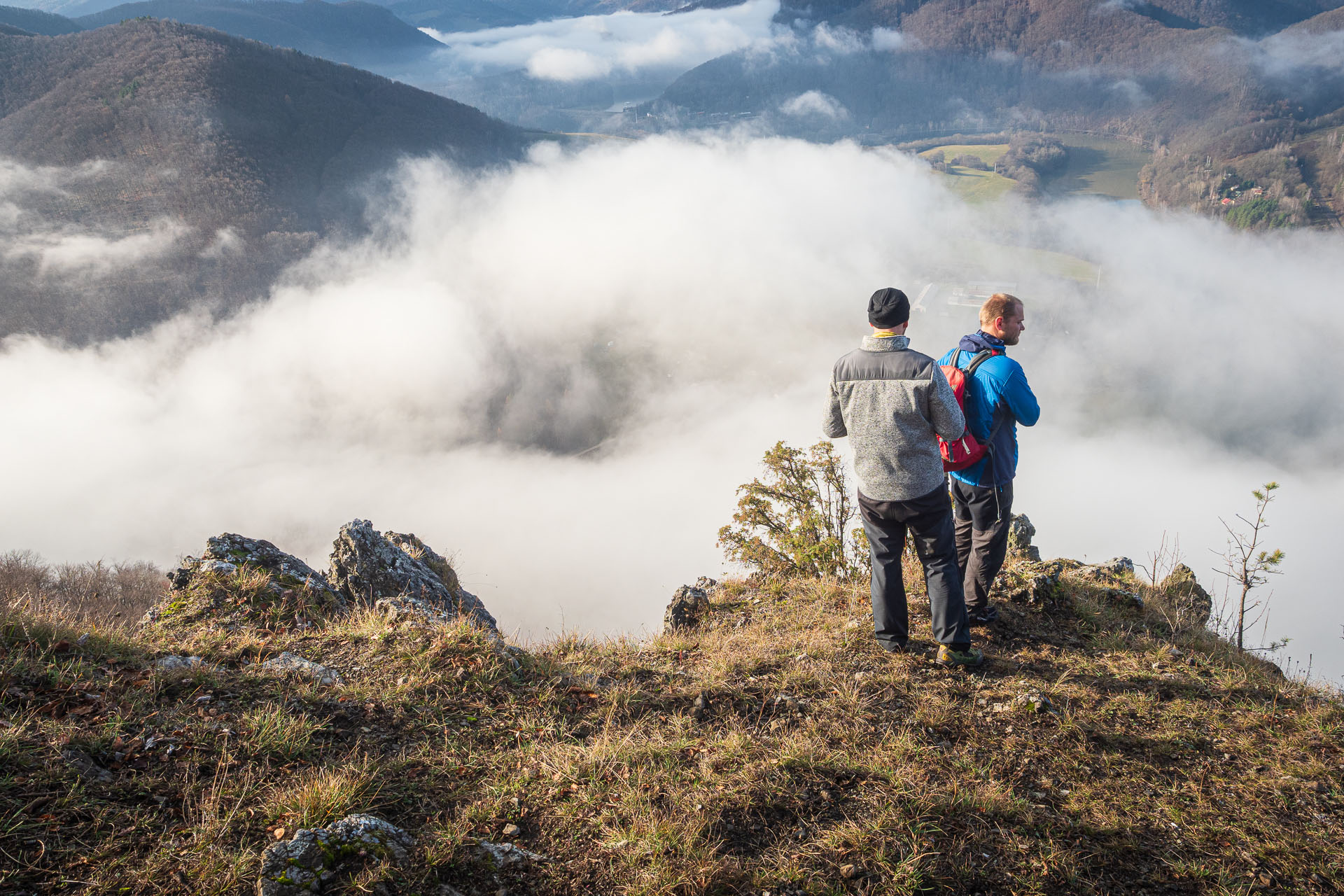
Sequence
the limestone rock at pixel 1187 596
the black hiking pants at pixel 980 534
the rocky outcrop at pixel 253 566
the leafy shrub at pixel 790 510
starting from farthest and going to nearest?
the leafy shrub at pixel 790 510 → the limestone rock at pixel 1187 596 → the rocky outcrop at pixel 253 566 → the black hiking pants at pixel 980 534

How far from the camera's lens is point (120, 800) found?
3189 mm

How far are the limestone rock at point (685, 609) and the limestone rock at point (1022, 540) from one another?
214 inches

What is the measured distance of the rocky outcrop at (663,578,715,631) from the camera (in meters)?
7.64

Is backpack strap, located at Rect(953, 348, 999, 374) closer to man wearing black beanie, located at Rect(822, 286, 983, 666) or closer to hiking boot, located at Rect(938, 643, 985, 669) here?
man wearing black beanie, located at Rect(822, 286, 983, 666)

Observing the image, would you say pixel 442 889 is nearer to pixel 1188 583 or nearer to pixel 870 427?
pixel 870 427

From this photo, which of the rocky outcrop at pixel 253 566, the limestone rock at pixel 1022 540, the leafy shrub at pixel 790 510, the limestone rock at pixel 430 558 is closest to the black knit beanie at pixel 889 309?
the rocky outcrop at pixel 253 566

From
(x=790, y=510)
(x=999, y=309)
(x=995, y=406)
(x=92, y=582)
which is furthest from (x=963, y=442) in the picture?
(x=92, y=582)

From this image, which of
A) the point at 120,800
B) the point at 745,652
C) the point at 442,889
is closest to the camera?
the point at 442,889

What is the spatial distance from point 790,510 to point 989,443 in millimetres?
10169

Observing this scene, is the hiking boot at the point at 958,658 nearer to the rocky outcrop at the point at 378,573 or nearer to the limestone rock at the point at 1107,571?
the limestone rock at the point at 1107,571

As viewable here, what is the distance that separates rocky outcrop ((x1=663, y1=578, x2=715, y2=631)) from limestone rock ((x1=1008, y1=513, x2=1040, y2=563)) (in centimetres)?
542

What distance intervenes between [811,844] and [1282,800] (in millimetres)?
3113

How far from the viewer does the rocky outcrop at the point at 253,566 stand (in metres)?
6.59

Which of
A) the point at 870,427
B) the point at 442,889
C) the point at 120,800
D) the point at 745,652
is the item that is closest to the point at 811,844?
the point at 442,889
